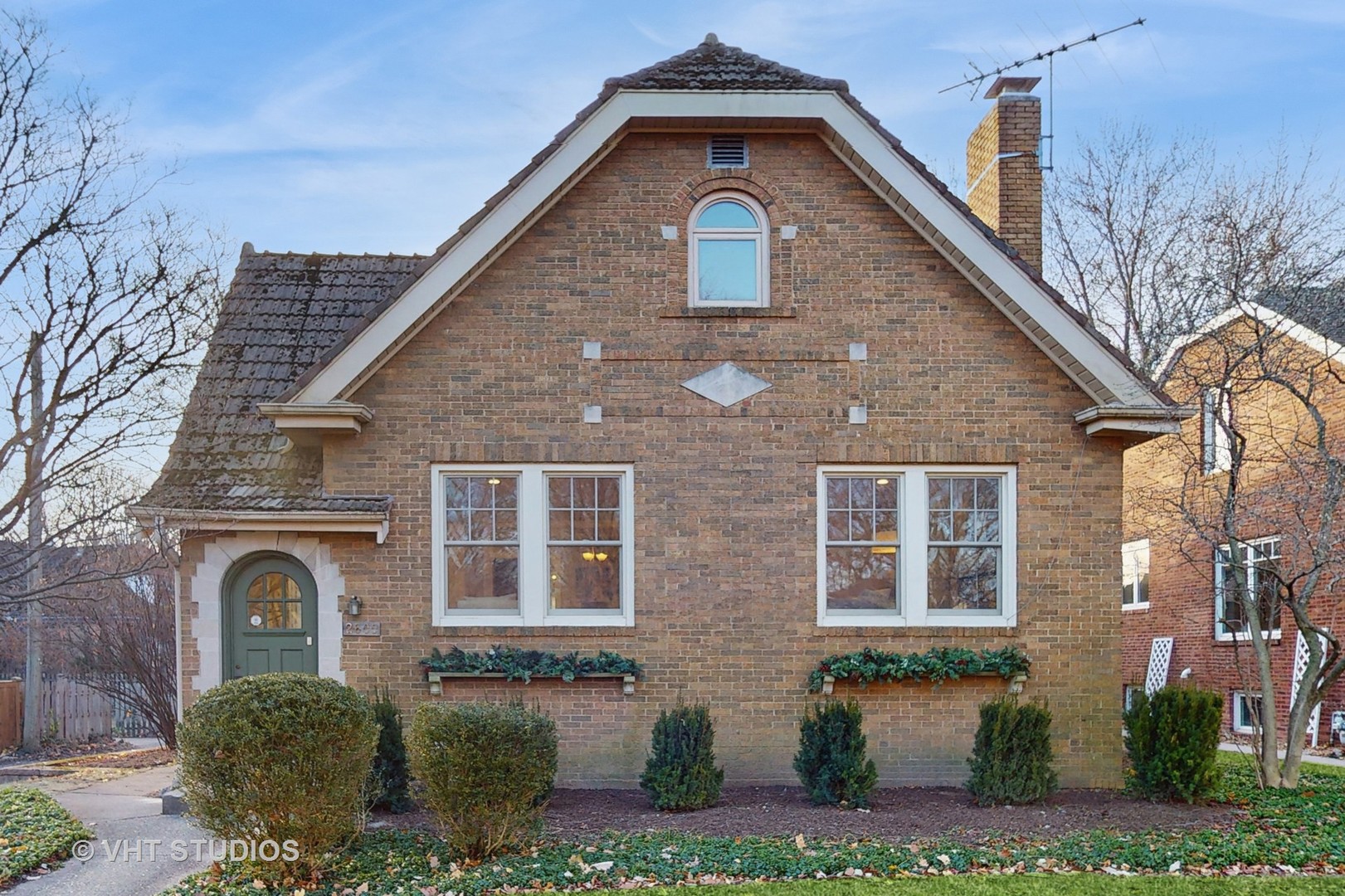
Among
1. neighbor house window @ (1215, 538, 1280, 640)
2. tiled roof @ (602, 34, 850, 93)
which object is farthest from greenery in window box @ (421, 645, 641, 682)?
neighbor house window @ (1215, 538, 1280, 640)

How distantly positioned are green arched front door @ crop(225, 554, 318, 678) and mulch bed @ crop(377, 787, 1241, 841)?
2.20m

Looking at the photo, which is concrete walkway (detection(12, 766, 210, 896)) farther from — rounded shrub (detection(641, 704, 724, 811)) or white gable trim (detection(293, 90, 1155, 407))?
white gable trim (detection(293, 90, 1155, 407))

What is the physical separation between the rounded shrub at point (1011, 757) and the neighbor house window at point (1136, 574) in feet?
44.3

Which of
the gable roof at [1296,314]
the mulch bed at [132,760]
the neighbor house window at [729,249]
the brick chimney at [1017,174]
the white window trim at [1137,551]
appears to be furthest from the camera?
the white window trim at [1137,551]

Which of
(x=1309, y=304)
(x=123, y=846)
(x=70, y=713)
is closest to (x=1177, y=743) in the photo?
(x=1309, y=304)

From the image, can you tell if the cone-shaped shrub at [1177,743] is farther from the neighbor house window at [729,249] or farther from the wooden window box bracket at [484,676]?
the neighbor house window at [729,249]

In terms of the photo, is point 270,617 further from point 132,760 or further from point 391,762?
point 132,760

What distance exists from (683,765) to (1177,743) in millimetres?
4694

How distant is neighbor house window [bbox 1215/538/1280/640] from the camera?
38.1 ft

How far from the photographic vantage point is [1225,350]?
11477 mm

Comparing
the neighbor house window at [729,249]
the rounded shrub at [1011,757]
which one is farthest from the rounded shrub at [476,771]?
the neighbor house window at [729,249]

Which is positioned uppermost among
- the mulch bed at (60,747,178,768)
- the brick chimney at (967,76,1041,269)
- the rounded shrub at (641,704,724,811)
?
the brick chimney at (967,76,1041,269)

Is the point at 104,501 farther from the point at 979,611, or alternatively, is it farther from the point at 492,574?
the point at 979,611

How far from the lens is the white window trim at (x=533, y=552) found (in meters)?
11.2
